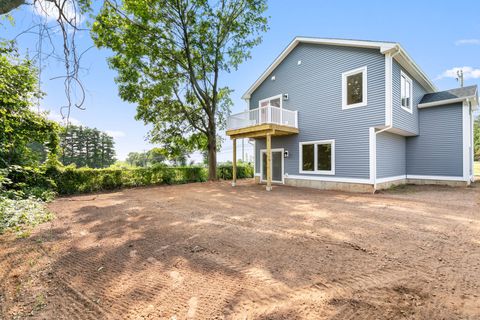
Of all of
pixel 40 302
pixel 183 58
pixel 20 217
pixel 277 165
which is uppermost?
pixel 183 58

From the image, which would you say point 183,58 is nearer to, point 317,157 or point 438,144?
point 317,157

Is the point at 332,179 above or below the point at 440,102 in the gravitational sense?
below

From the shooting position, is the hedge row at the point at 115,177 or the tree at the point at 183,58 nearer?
the hedge row at the point at 115,177

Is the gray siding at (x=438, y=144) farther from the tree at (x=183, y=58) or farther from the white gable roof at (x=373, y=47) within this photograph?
the tree at (x=183, y=58)

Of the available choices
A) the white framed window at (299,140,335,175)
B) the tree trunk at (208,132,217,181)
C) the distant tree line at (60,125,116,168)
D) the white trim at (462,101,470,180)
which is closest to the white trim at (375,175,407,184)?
the white framed window at (299,140,335,175)

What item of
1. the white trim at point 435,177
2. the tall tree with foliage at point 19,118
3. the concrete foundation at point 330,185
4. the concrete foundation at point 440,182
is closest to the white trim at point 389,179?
the white trim at point 435,177

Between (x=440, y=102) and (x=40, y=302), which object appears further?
(x=440, y=102)

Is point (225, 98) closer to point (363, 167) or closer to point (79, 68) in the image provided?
point (363, 167)

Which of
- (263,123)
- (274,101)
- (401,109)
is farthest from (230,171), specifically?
(401,109)

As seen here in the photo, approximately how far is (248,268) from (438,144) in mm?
12353

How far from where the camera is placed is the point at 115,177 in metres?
11.2

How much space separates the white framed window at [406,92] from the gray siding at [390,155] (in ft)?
4.41

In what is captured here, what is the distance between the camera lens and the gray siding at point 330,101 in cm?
887

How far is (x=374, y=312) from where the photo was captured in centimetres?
192
